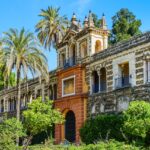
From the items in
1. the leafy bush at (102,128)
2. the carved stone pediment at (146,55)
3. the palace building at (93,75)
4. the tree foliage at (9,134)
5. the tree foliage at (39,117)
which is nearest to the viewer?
the tree foliage at (9,134)

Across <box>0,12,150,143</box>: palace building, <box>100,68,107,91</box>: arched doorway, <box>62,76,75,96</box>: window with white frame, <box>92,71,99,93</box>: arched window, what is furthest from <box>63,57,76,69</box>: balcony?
<box>100,68,107,91</box>: arched doorway

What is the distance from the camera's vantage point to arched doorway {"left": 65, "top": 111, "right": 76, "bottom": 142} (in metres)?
35.1

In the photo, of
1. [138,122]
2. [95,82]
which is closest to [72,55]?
[95,82]

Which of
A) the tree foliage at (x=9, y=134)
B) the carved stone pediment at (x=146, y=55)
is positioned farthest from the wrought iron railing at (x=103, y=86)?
the tree foliage at (x=9, y=134)

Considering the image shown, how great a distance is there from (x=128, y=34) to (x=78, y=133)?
17.6 meters

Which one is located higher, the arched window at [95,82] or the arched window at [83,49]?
the arched window at [83,49]

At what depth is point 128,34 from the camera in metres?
47.1

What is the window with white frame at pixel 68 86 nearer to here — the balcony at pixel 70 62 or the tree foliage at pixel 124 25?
the balcony at pixel 70 62

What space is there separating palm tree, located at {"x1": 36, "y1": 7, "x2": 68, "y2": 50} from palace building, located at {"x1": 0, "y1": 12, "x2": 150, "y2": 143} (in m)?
7.69

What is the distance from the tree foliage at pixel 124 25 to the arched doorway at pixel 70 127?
1426 centimetres

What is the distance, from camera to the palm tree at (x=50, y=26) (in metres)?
47.2

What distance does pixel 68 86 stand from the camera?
3622 cm

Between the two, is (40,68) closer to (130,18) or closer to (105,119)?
(105,119)

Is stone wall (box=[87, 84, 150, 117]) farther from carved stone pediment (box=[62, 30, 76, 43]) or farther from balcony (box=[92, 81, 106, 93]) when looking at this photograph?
carved stone pediment (box=[62, 30, 76, 43])
